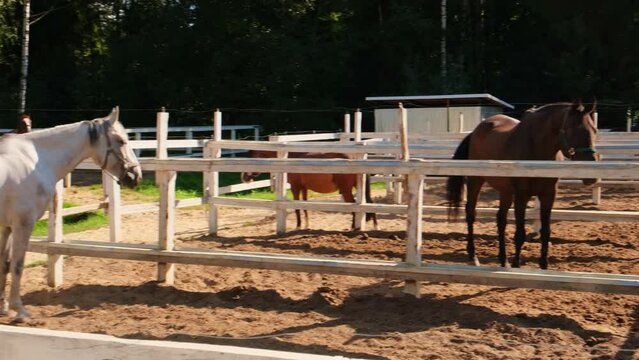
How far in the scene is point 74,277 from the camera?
6.82 metres

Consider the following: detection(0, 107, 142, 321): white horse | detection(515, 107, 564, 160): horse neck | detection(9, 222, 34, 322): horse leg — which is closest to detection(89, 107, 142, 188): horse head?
detection(0, 107, 142, 321): white horse

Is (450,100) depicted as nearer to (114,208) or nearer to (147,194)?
(147,194)

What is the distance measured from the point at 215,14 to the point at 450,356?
27667 millimetres

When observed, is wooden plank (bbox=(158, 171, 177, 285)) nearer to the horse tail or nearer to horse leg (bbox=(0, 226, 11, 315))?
horse leg (bbox=(0, 226, 11, 315))

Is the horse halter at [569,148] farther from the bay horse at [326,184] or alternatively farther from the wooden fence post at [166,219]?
the bay horse at [326,184]

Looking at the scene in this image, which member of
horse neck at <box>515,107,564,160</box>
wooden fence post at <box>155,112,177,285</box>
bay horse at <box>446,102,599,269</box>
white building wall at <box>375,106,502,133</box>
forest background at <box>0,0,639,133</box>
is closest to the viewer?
wooden fence post at <box>155,112,177,285</box>

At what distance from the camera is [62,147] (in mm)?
5520

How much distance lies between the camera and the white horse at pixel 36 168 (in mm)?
5164

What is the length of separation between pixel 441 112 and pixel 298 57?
883 centimetres

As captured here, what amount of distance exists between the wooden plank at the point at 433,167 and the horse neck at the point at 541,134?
172cm

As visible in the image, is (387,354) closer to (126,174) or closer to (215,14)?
(126,174)

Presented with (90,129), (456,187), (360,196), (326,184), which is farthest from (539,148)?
(326,184)

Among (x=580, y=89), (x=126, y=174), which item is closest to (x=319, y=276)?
(x=126, y=174)

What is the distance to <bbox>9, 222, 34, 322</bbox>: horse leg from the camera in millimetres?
5207
